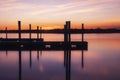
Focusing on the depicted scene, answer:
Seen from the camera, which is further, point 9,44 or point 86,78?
point 9,44

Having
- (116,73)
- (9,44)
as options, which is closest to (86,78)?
(116,73)

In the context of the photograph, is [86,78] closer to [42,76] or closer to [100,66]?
[42,76]

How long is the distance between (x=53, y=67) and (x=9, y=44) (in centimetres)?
1116

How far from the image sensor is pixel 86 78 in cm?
1309

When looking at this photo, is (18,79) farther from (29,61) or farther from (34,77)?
(29,61)

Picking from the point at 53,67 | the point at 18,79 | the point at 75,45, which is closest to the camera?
the point at 18,79

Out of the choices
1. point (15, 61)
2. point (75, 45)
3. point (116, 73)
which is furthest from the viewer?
point (75, 45)

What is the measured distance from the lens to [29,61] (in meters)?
19.3

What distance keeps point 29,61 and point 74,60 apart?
338cm

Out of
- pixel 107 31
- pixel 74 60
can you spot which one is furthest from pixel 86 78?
pixel 107 31

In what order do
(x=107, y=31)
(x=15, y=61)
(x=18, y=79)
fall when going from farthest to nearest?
(x=107, y=31) → (x=15, y=61) → (x=18, y=79)

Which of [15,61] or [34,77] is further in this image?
→ [15,61]

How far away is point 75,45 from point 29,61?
7.81 meters

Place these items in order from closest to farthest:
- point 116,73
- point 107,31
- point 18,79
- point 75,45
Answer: point 18,79
point 116,73
point 75,45
point 107,31
